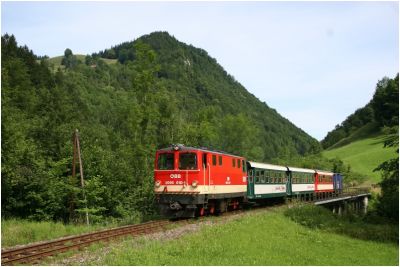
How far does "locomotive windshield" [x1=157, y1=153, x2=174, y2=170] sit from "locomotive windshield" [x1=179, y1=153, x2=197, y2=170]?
524 mm

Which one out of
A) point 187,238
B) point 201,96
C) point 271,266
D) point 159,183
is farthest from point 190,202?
point 201,96

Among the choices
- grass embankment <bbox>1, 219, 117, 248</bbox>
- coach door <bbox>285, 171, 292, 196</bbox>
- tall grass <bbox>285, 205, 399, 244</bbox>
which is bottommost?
tall grass <bbox>285, 205, 399, 244</bbox>

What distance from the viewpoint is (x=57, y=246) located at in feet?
50.2

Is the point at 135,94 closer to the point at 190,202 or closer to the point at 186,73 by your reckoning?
the point at 190,202

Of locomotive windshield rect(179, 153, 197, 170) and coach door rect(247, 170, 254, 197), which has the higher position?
locomotive windshield rect(179, 153, 197, 170)

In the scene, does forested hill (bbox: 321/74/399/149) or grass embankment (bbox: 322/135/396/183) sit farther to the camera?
forested hill (bbox: 321/74/399/149)

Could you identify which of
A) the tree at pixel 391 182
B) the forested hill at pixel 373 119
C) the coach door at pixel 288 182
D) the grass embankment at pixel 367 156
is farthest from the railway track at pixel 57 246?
the forested hill at pixel 373 119

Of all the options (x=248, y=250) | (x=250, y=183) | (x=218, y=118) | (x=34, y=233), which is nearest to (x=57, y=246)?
(x=34, y=233)

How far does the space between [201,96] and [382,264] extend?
6677 inches

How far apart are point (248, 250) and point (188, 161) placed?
364 inches

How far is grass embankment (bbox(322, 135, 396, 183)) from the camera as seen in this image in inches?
3965

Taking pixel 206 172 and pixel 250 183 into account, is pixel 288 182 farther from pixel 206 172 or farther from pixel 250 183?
pixel 206 172

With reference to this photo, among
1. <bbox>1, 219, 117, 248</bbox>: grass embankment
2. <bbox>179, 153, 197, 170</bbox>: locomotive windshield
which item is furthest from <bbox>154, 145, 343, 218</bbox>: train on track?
<bbox>1, 219, 117, 248</bbox>: grass embankment

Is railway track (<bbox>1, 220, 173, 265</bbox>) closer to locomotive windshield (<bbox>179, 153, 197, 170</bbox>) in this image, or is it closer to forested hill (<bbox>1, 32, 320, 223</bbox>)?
locomotive windshield (<bbox>179, 153, 197, 170</bbox>)
